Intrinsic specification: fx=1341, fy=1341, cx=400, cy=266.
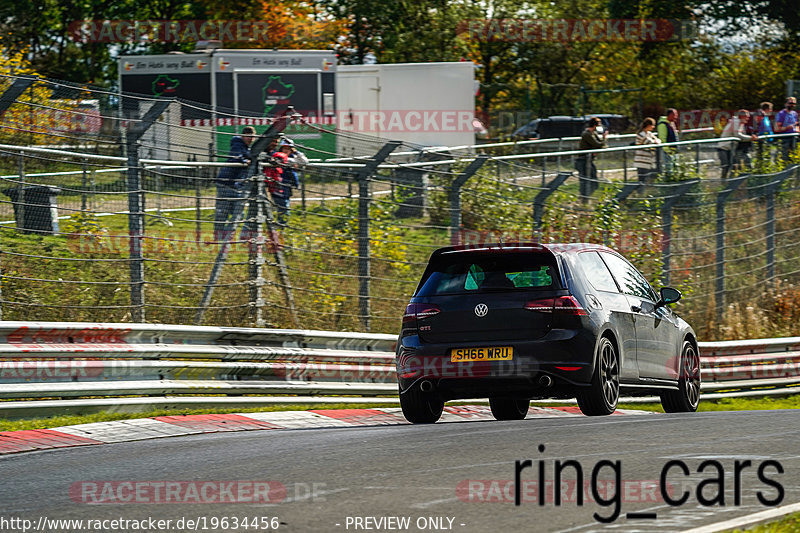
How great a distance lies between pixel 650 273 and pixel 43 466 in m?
13.1

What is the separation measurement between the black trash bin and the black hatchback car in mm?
3485

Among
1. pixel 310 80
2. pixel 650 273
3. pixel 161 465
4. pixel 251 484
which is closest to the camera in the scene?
pixel 251 484

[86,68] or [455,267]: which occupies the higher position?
[86,68]

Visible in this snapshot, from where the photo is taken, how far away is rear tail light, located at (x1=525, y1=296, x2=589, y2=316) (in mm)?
11016

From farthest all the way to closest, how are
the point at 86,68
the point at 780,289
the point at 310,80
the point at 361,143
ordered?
the point at 86,68 → the point at 310,80 → the point at 780,289 → the point at 361,143

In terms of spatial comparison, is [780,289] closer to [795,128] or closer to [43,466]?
[795,128]

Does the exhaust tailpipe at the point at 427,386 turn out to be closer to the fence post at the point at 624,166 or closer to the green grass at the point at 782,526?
the green grass at the point at 782,526

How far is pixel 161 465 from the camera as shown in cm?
866

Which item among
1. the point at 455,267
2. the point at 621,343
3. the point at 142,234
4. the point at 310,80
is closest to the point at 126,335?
the point at 142,234

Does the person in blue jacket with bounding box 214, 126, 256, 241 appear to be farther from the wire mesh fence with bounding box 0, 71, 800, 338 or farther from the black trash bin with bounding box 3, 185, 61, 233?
the black trash bin with bounding box 3, 185, 61, 233

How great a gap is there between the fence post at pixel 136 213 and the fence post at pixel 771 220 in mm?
11549

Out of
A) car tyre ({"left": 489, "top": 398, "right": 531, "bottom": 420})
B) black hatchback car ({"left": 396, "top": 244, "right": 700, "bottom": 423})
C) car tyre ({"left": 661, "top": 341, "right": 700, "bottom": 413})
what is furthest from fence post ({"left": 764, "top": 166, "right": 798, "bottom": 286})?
black hatchback car ({"left": 396, "top": 244, "right": 700, "bottom": 423})
